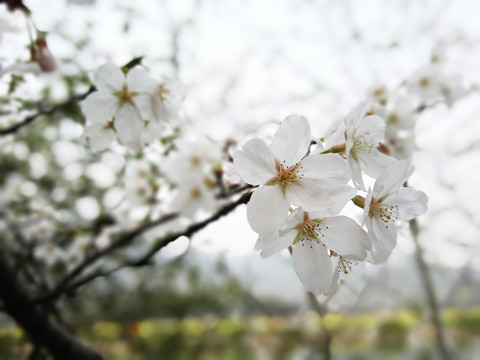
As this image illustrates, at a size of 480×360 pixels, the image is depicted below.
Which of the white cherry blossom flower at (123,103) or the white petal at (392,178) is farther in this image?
the white cherry blossom flower at (123,103)

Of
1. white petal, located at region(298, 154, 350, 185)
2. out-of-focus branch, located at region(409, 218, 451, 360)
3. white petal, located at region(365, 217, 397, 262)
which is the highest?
white petal, located at region(298, 154, 350, 185)

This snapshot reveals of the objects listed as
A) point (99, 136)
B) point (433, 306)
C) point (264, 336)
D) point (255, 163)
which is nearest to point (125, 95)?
point (99, 136)

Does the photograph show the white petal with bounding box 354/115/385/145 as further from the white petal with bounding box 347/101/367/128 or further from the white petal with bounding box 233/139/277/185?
the white petal with bounding box 233/139/277/185

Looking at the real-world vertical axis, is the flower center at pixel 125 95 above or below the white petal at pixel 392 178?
above

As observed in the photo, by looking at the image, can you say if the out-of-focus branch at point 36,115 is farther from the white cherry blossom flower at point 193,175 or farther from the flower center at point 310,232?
the flower center at point 310,232

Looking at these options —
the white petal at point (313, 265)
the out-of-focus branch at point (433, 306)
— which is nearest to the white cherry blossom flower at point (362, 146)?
the white petal at point (313, 265)

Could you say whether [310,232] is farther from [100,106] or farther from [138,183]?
[138,183]

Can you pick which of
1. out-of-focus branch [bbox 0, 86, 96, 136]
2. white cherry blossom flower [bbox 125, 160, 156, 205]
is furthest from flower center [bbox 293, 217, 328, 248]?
white cherry blossom flower [bbox 125, 160, 156, 205]
